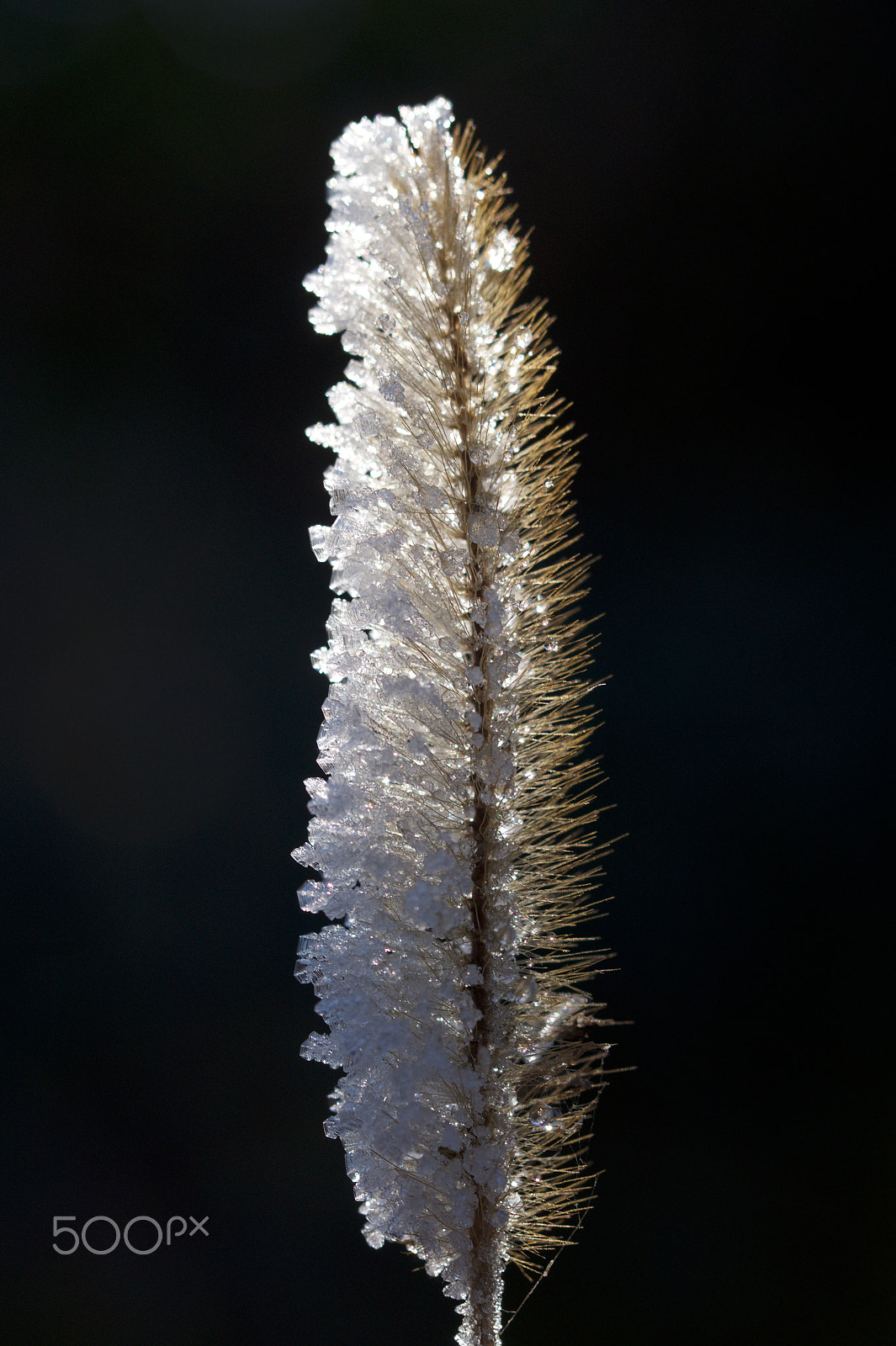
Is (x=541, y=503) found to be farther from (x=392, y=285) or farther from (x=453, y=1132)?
(x=453, y=1132)

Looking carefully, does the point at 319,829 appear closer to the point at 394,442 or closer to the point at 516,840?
the point at 516,840

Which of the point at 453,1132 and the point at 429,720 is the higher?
the point at 429,720

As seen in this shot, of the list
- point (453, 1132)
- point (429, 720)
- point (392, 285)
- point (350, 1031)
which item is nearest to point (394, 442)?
point (392, 285)

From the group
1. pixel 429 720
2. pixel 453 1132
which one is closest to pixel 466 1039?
pixel 453 1132

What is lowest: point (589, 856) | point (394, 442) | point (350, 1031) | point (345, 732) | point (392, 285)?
point (350, 1031)

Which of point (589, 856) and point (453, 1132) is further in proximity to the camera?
point (589, 856)

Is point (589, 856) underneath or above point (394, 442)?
underneath
